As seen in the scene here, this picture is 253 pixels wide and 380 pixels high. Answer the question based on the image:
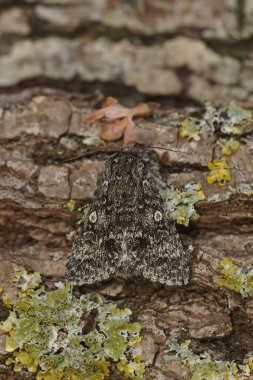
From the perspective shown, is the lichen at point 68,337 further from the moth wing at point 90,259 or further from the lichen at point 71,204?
the lichen at point 71,204

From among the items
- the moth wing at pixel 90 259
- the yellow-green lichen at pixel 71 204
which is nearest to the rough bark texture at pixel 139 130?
the yellow-green lichen at pixel 71 204

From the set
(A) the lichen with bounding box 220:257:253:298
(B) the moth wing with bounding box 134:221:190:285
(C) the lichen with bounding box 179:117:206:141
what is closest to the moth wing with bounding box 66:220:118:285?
(B) the moth wing with bounding box 134:221:190:285

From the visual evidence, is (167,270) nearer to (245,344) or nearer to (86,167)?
(245,344)

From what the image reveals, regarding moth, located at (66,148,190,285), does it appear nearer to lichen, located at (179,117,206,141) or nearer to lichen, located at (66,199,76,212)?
lichen, located at (66,199,76,212)

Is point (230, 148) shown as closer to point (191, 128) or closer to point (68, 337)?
point (191, 128)

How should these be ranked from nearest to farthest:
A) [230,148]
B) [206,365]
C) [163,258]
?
[206,365] < [163,258] < [230,148]

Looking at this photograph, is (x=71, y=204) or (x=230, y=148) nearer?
(x=71, y=204)

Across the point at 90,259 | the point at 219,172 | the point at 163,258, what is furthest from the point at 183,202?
the point at 90,259

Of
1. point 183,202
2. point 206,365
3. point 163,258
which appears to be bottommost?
point 206,365

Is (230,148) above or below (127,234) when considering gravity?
above
